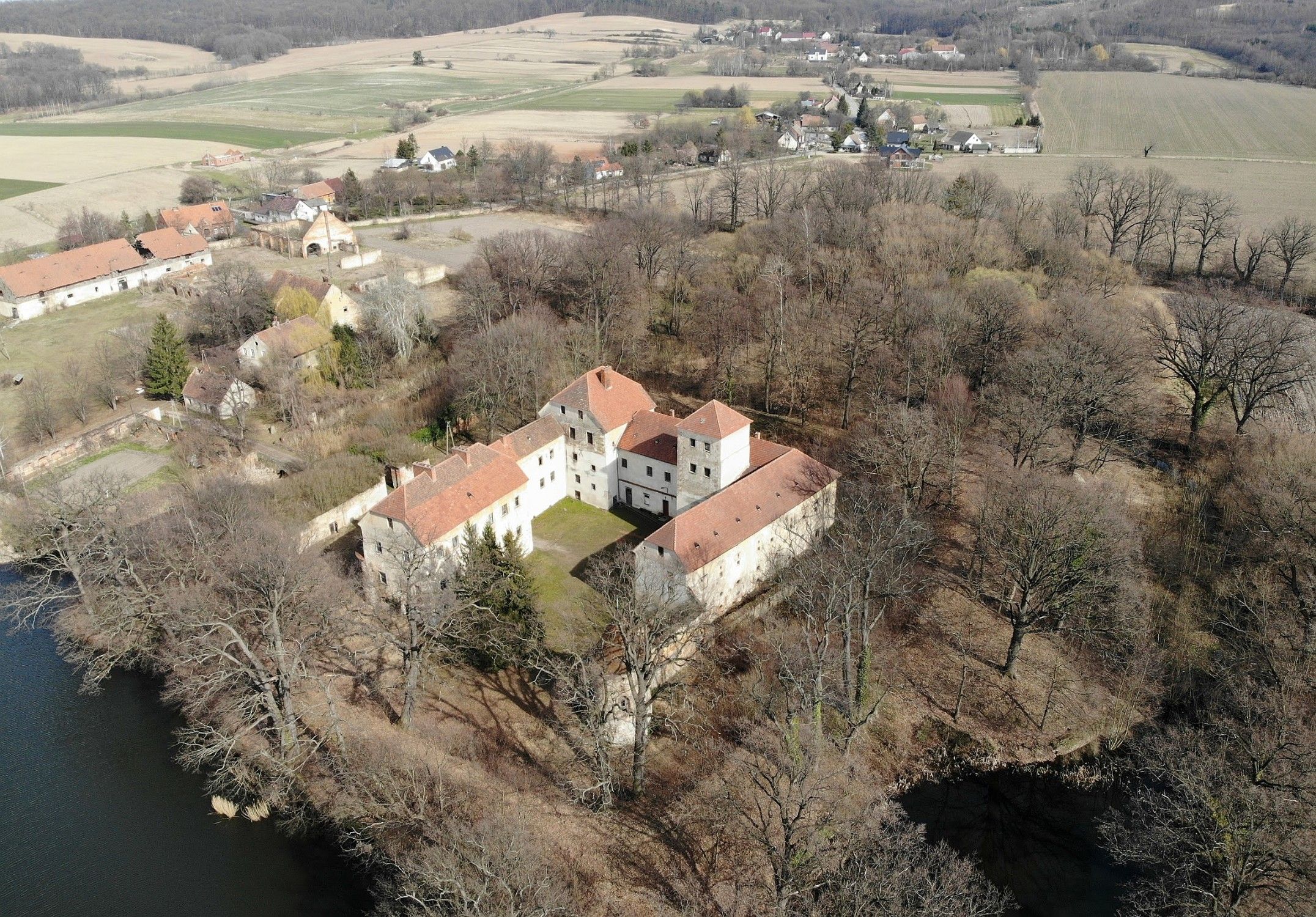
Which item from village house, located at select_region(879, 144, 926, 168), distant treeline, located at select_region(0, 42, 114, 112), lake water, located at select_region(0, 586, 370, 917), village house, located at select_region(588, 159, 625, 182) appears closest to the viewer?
lake water, located at select_region(0, 586, 370, 917)

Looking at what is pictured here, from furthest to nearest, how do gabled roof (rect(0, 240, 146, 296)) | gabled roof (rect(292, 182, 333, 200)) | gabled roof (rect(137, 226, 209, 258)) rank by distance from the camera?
gabled roof (rect(292, 182, 333, 200)) < gabled roof (rect(137, 226, 209, 258)) < gabled roof (rect(0, 240, 146, 296))

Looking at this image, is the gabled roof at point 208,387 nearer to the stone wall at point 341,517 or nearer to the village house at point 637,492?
the stone wall at point 341,517

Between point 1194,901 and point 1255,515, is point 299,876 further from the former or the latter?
point 1255,515

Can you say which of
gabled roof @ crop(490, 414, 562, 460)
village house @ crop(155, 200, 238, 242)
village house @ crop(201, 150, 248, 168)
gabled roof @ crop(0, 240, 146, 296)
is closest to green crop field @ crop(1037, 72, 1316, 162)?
gabled roof @ crop(490, 414, 562, 460)

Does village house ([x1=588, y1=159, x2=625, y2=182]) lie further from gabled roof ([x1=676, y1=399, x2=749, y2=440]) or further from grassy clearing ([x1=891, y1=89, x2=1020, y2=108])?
gabled roof ([x1=676, y1=399, x2=749, y2=440])

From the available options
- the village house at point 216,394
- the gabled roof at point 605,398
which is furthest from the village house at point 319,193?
the gabled roof at point 605,398

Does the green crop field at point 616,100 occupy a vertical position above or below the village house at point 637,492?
above

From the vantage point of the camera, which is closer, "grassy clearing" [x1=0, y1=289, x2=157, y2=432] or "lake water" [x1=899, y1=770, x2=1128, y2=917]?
"lake water" [x1=899, y1=770, x2=1128, y2=917]

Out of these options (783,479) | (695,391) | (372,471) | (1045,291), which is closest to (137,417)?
(372,471)
